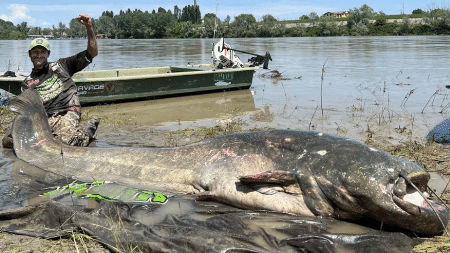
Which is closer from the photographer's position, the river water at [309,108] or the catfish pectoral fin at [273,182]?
the catfish pectoral fin at [273,182]

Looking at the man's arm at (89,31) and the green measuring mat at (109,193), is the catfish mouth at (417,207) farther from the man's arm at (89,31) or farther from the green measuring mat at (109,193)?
the man's arm at (89,31)

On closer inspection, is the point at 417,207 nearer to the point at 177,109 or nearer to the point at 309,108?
the point at 309,108

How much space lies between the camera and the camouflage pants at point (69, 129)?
18.8 ft

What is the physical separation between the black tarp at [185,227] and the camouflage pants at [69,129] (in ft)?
5.48

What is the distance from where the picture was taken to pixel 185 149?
4.45m

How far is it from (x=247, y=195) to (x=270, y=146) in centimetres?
52

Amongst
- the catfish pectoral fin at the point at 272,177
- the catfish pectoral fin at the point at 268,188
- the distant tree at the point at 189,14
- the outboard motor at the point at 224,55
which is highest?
the distant tree at the point at 189,14

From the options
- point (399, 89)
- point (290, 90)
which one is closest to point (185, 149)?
point (290, 90)

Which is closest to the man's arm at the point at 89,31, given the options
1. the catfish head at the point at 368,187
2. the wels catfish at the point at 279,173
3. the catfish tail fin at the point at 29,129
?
the catfish tail fin at the point at 29,129

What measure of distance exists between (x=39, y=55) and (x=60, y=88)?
514 mm

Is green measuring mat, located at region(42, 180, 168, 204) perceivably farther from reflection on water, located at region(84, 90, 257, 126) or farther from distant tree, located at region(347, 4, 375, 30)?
distant tree, located at region(347, 4, 375, 30)

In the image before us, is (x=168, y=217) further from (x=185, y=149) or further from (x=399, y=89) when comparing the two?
(x=399, y=89)

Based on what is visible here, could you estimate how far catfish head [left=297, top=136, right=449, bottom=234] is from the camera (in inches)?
128

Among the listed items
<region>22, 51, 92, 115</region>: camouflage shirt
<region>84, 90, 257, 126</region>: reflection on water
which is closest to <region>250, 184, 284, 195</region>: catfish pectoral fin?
<region>22, 51, 92, 115</region>: camouflage shirt
